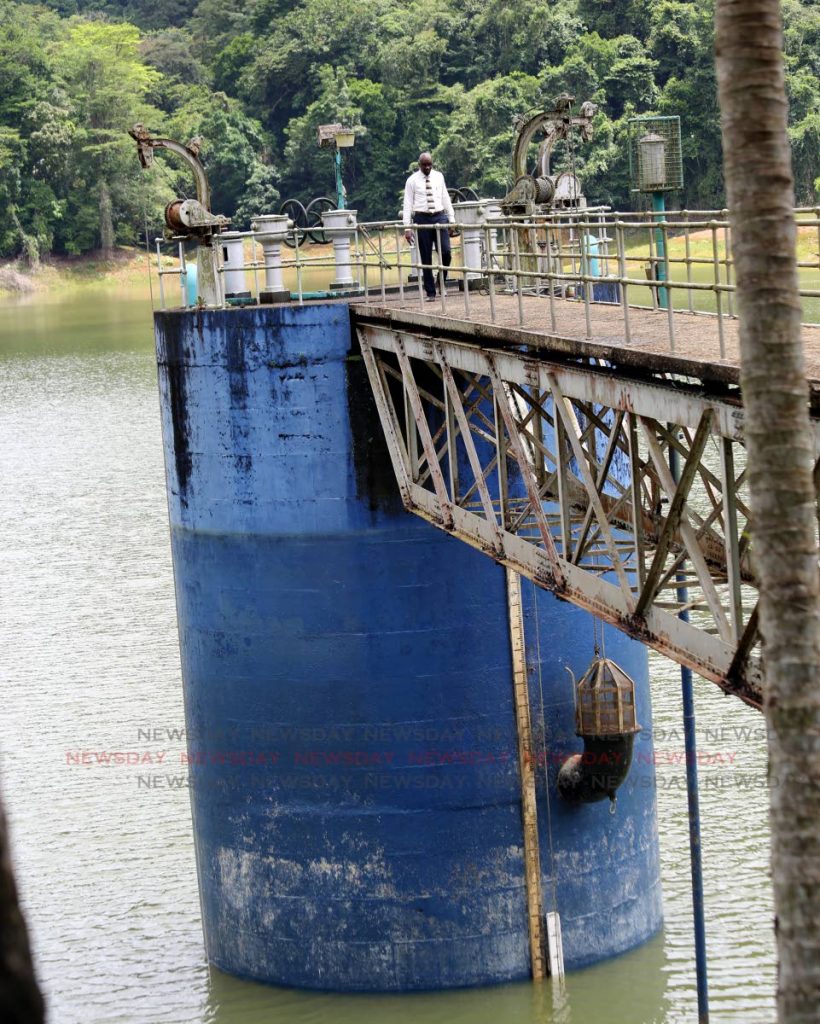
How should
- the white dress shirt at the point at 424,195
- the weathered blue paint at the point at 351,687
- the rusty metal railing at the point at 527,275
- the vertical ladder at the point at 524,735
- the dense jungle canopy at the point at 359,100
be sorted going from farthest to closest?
the dense jungle canopy at the point at 359,100 → the white dress shirt at the point at 424,195 → the vertical ladder at the point at 524,735 → the weathered blue paint at the point at 351,687 → the rusty metal railing at the point at 527,275

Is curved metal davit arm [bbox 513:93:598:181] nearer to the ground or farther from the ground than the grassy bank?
farther from the ground

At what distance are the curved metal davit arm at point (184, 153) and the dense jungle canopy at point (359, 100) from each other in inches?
2444

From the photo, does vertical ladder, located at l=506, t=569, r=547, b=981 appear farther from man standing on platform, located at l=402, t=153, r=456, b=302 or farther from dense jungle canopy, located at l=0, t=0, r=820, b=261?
dense jungle canopy, located at l=0, t=0, r=820, b=261

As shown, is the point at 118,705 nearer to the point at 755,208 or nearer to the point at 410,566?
the point at 410,566

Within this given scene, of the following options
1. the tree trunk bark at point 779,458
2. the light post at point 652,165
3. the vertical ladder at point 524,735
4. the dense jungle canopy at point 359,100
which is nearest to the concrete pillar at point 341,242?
the light post at point 652,165

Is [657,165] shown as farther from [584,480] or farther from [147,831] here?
[584,480]

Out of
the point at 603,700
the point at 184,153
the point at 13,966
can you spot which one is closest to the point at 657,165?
the point at 184,153

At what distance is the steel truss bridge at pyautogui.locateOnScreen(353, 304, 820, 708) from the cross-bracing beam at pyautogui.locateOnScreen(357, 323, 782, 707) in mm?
16

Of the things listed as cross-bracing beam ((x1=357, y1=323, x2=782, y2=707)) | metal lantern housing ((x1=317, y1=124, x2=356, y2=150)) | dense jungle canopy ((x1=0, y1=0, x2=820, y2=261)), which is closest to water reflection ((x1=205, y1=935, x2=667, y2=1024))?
cross-bracing beam ((x1=357, y1=323, x2=782, y2=707))

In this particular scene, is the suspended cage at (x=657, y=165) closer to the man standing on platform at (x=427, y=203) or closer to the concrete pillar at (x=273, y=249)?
the man standing on platform at (x=427, y=203)

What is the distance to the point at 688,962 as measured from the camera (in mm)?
17812

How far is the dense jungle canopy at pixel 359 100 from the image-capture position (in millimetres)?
88562

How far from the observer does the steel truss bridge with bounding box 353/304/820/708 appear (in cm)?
1145

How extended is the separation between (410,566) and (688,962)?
4.41 metres
